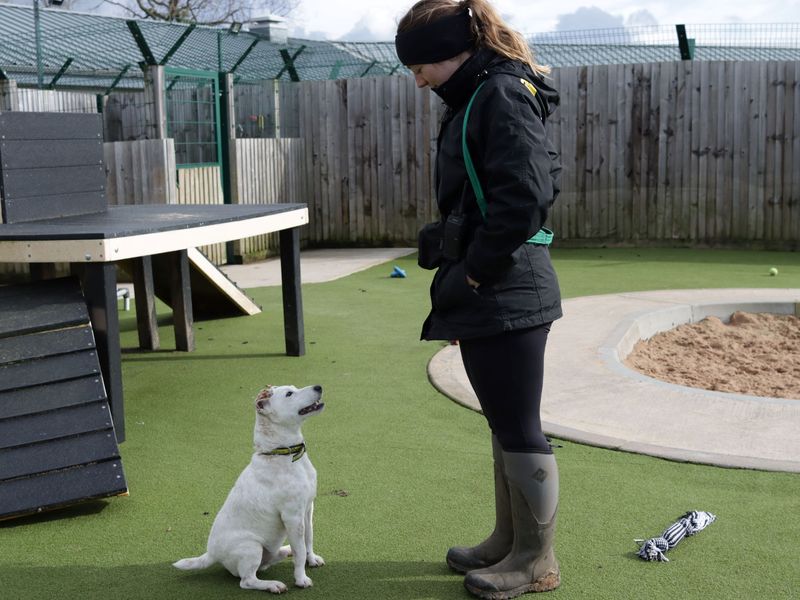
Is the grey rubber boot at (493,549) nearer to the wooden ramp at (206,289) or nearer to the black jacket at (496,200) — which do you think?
the black jacket at (496,200)

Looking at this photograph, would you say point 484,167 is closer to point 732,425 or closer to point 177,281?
point 732,425

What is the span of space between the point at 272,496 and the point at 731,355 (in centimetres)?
488

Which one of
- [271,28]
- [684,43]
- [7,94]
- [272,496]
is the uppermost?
[271,28]

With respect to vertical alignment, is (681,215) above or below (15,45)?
below

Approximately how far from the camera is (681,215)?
12906 millimetres

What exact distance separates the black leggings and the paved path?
1714 millimetres

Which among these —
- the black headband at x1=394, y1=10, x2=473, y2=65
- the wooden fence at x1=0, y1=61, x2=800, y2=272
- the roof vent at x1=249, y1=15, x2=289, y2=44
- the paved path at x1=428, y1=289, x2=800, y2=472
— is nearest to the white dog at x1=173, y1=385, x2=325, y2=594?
the black headband at x1=394, y1=10, x2=473, y2=65

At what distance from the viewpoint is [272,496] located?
10.6ft

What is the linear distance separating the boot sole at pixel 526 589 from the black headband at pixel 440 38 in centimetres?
172

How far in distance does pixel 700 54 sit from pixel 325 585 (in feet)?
47.7

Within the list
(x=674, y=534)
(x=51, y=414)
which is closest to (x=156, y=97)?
(x=51, y=414)

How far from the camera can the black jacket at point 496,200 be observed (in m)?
2.83

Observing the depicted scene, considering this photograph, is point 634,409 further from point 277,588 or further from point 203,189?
point 203,189

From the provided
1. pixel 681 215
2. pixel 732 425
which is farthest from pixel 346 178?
pixel 732 425
